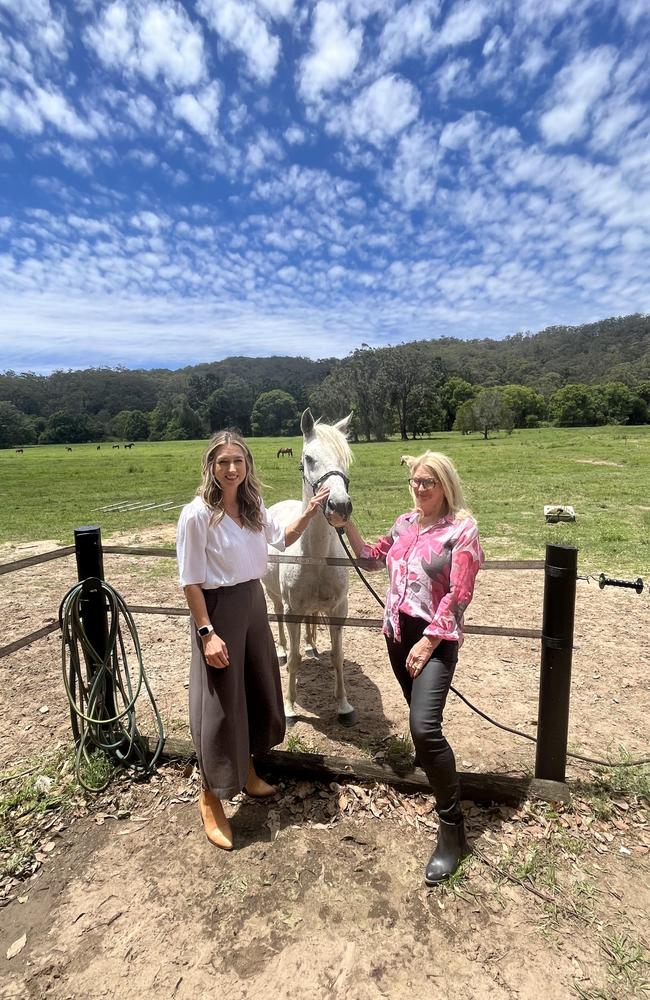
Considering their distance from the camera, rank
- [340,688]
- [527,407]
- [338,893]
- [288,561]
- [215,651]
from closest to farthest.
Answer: [338,893]
[215,651]
[288,561]
[340,688]
[527,407]

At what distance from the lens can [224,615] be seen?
8.41ft

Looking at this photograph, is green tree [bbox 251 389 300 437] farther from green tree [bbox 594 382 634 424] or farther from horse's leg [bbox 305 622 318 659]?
horse's leg [bbox 305 622 318 659]

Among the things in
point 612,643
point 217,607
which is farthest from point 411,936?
point 612,643

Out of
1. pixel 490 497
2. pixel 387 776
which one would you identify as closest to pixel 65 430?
pixel 490 497

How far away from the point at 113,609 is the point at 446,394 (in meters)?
85.5

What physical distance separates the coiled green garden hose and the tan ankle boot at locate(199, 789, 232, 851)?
611mm

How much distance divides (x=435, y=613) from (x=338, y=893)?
4.61 ft

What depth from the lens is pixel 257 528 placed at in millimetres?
2686

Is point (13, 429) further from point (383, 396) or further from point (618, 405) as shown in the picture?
point (618, 405)

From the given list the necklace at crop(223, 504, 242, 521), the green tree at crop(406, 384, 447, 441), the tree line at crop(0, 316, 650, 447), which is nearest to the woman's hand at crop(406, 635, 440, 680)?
the necklace at crop(223, 504, 242, 521)

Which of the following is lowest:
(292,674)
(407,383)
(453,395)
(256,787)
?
(256,787)

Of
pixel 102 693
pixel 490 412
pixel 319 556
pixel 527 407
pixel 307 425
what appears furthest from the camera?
pixel 527 407

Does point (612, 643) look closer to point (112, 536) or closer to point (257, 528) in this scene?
point (257, 528)

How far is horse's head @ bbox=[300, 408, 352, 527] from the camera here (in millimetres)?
2963
